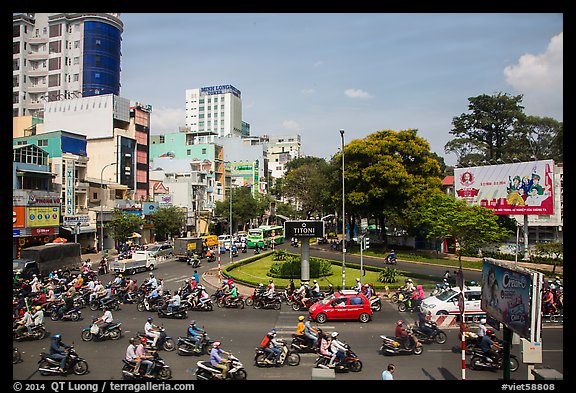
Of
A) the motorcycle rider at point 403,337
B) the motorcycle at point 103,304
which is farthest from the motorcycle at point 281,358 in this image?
the motorcycle at point 103,304

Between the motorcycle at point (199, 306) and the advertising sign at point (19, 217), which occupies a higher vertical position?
the advertising sign at point (19, 217)

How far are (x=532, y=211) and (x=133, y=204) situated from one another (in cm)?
4206

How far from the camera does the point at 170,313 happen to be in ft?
61.9

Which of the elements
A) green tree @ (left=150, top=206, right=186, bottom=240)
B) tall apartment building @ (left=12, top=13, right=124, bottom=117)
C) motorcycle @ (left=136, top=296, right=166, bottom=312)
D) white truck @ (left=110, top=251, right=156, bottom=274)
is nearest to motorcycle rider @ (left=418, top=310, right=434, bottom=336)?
motorcycle @ (left=136, top=296, right=166, bottom=312)

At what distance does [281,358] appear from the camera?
13055 mm

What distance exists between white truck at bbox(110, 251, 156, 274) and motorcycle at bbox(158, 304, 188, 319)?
12725 millimetres

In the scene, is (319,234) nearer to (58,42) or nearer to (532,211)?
(532,211)

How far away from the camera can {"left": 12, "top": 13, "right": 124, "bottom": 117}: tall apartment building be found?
75.4 m

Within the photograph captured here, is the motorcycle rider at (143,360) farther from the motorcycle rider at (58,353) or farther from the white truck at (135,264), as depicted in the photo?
the white truck at (135,264)


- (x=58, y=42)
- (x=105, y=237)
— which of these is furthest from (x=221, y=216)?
(x=58, y=42)

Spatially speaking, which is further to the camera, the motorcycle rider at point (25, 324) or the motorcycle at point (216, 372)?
the motorcycle rider at point (25, 324)

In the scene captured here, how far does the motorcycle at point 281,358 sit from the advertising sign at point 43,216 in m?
30.0

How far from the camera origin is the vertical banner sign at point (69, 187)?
42281 millimetres

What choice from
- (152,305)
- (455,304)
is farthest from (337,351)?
(152,305)
